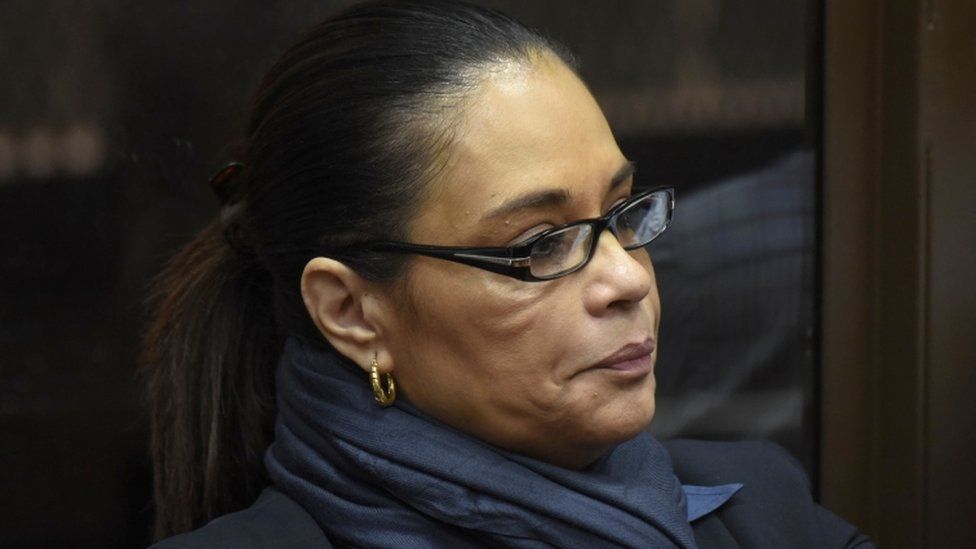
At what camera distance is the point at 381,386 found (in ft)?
5.40

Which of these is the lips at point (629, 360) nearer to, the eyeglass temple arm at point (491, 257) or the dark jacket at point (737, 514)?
the eyeglass temple arm at point (491, 257)

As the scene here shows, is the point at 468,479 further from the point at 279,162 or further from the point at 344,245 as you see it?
the point at 279,162

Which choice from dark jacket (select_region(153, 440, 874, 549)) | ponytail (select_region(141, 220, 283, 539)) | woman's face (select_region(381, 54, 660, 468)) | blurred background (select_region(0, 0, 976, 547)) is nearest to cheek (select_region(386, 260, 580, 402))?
woman's face (select_region(381, 54, 660, 468))

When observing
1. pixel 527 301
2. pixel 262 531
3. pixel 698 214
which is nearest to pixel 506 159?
pixel 527 301

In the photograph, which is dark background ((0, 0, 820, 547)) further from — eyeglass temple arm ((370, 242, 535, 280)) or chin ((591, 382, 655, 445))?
chin ((591, 382, 655, 445))

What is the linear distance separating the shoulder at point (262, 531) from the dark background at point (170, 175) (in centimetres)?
47

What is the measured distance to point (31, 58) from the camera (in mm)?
1932

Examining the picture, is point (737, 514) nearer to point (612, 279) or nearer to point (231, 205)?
point (612, 279)

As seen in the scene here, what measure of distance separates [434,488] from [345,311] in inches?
10.4

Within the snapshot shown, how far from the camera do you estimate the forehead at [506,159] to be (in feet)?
5.08

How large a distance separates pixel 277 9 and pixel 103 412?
716mm

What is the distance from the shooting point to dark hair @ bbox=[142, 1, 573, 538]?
1590mm

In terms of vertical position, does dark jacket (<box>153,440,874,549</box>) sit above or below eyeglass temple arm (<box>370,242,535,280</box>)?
below

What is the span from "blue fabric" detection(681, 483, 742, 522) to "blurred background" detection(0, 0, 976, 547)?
0.53 metres
